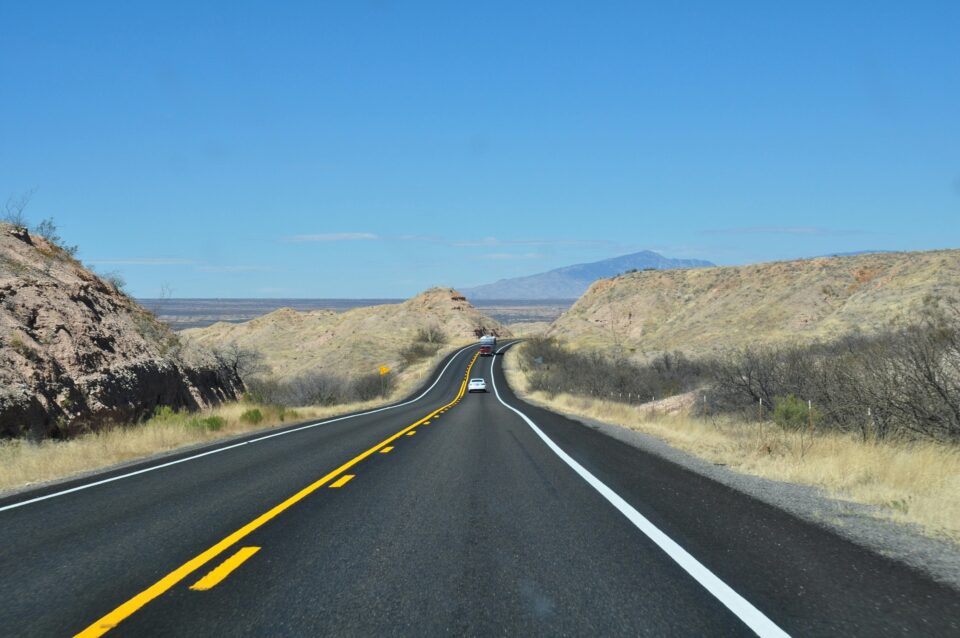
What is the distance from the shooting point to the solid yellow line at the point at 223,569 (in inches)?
190

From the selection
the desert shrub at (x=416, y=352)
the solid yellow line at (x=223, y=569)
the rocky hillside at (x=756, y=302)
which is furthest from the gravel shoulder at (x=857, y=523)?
the desert shrub at (x=416, y=352)

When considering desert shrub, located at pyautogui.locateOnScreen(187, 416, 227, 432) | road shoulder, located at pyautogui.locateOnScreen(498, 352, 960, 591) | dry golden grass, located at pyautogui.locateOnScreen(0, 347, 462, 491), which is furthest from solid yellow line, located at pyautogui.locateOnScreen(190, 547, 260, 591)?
desert shrub, located at pyautogui.locateOnScreen(187, 416, 227, 432)

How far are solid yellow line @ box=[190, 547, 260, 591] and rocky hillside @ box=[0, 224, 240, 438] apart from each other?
1056 centimetres

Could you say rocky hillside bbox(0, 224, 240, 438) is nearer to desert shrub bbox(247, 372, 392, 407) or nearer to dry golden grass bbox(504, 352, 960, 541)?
desert shrub bbox(247, 372, 392, 407)

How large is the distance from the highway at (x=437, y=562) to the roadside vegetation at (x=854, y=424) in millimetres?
1716

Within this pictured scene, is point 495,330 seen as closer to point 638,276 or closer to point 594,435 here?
point 638,276

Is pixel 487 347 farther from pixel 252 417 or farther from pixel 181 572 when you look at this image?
pixel 181 572

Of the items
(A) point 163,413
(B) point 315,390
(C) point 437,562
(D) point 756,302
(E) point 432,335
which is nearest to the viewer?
(C) point 437,562

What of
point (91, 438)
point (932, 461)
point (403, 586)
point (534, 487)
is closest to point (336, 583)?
point (403, 586)

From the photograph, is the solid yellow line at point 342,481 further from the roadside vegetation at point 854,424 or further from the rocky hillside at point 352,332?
the rocky hillside at point 352,332

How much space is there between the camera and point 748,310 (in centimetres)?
7431

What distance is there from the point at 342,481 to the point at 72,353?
10.5m

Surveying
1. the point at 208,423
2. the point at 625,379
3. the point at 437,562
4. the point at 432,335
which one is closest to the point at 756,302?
Answer: the point at 625,379

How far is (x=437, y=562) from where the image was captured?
5453 mm
